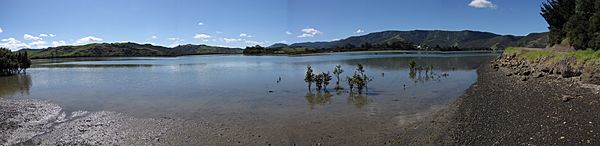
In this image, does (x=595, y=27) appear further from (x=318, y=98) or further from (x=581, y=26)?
(x=318, y=98)

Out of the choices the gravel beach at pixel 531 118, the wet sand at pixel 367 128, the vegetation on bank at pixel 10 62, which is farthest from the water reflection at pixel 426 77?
the vegetation on bank at pixel 10 62

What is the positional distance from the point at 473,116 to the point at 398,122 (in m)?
2.71

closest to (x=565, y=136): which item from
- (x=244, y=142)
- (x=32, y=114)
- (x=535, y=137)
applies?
(x=535, y=137)

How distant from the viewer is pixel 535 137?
10789mm

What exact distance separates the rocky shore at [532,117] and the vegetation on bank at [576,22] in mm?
16092

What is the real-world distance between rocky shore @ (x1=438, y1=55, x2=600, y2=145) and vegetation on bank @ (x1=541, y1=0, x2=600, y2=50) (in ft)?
52.8

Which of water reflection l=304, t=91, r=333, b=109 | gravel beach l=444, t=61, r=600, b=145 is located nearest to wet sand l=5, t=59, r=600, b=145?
gravel beach l=444, t=61, r=600, b=145

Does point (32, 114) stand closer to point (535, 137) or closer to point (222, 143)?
point (222, 143)

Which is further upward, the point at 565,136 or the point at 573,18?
the point at 573,18

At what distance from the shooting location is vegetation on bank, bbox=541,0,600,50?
112 ft

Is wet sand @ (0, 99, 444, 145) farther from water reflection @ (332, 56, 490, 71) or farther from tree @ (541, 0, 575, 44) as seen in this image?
tree @ (541, 0, 575, 44)

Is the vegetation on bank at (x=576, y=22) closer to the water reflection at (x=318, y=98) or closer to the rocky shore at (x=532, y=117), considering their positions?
the rocky shore at (x=532, y=117)

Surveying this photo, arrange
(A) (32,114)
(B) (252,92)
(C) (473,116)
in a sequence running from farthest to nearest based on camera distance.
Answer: (B) (252,92), (A) (32,114), (C) (473,116)

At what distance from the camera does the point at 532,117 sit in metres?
13.4
